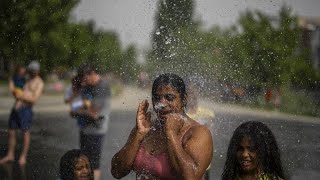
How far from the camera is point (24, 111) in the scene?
21.2 feet

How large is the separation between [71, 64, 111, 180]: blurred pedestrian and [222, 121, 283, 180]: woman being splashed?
235 centimetres

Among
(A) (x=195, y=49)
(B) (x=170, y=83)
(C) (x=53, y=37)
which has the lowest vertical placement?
(B) (x=170, y=83)

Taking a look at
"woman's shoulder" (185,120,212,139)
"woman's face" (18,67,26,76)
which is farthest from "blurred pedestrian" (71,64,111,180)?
"woman's shoulder" (185,120,212,139)

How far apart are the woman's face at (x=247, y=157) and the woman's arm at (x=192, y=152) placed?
26 cm

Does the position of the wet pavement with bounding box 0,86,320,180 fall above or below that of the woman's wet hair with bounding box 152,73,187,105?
below

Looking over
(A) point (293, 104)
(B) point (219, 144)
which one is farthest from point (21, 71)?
(A) point (293, 104)

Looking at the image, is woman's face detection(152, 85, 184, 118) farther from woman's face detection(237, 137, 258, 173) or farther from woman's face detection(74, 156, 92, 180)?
woman's face detection(74, 156, 92, 180)

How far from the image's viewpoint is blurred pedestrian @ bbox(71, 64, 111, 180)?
516cm

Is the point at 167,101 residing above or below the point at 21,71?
below

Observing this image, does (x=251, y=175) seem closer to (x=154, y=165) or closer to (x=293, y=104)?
(x=154, y=165)

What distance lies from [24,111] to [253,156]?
164 inches

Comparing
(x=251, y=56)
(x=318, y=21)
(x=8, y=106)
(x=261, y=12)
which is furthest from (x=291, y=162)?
(x=8, y=106)

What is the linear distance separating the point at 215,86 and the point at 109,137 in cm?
191

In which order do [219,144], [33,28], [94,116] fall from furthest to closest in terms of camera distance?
[33,28], [219,144], [94,116]
